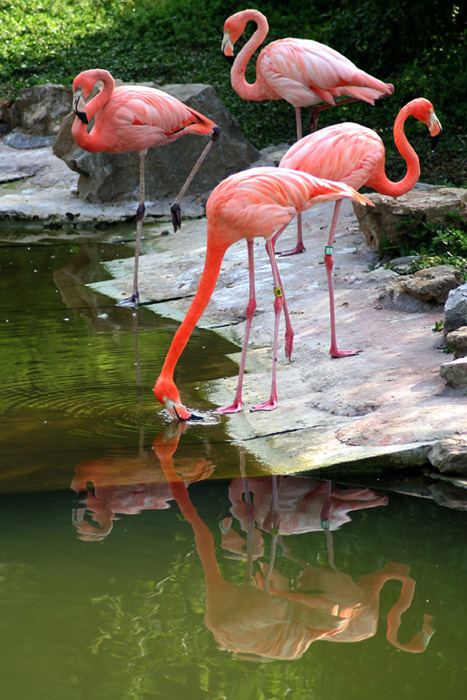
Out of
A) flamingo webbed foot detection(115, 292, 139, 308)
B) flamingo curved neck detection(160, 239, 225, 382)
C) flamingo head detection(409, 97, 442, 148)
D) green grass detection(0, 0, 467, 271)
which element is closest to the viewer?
flamingo curved neck detection(160, 239, 225, 382)

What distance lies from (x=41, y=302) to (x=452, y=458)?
363 cm

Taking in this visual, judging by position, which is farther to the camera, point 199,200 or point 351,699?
point 199,200

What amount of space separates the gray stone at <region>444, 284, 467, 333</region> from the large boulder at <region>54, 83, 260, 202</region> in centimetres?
498

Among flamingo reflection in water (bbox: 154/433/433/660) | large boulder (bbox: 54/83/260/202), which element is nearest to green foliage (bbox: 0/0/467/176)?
large boulder (bbox: 54/83/260/202)

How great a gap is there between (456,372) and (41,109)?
28.3 feet

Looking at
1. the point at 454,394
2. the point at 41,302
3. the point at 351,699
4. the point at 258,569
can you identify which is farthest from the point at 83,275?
the point at 351,699

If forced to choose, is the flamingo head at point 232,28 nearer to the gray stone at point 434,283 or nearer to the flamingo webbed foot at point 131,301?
the flamingo webbed foot at point 131,301

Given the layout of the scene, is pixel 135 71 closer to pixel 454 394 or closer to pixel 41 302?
pixel 41 302

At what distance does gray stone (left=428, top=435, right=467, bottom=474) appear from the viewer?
10.2ft

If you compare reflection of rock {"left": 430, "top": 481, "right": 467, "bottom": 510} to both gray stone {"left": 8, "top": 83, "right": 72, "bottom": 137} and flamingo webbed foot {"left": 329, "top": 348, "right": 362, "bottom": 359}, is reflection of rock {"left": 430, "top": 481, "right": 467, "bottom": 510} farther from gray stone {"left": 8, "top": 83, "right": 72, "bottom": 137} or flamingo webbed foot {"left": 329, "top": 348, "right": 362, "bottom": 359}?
gray stone {"left": 8, "top": 83, "right": 72, "bottom": 137}

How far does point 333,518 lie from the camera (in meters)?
3.01

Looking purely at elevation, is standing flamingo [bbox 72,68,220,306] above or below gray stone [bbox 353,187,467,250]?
above

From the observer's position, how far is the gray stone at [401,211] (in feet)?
19.0

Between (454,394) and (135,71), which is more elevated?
(454,394)
